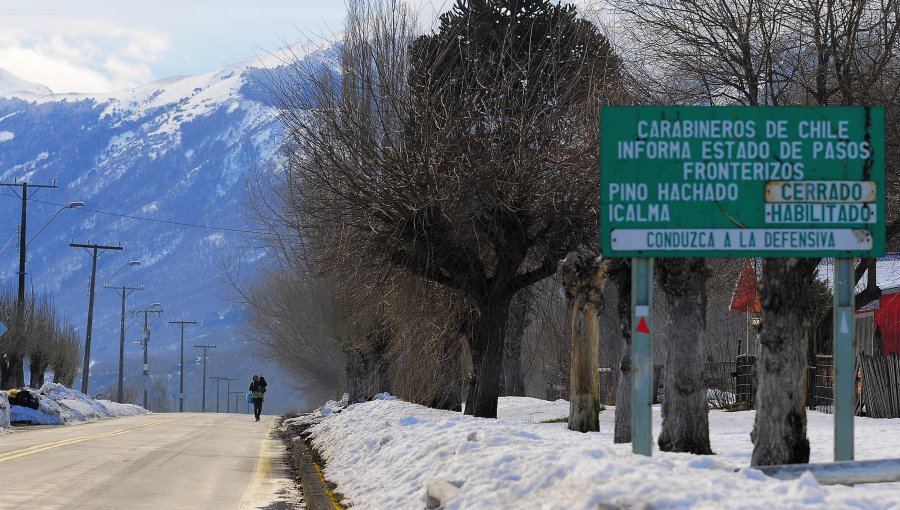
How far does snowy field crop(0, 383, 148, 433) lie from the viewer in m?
37.3

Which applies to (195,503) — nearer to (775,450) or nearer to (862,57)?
(775,450)

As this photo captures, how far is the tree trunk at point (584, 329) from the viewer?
659 inches

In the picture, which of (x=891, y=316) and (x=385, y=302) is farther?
(x=891, y=316)

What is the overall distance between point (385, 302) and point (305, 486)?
10.3 meters

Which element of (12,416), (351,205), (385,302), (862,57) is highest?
(862,57)

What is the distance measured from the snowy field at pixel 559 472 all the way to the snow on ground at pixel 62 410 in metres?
23.5

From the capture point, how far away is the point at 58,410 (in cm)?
4209

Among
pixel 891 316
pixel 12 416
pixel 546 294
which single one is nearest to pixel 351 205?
pixel 546 294

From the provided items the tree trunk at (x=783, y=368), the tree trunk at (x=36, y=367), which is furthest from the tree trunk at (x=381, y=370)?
the tree trunk at (x=36, y=367)

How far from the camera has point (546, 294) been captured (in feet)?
90.5

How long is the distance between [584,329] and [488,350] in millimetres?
6021

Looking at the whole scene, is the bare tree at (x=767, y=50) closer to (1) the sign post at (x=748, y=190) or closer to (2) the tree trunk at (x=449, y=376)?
(2) the tree trunk at (x=449, y=376)

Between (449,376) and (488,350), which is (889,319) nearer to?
(449,376)

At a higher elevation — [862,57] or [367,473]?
[862,57]
